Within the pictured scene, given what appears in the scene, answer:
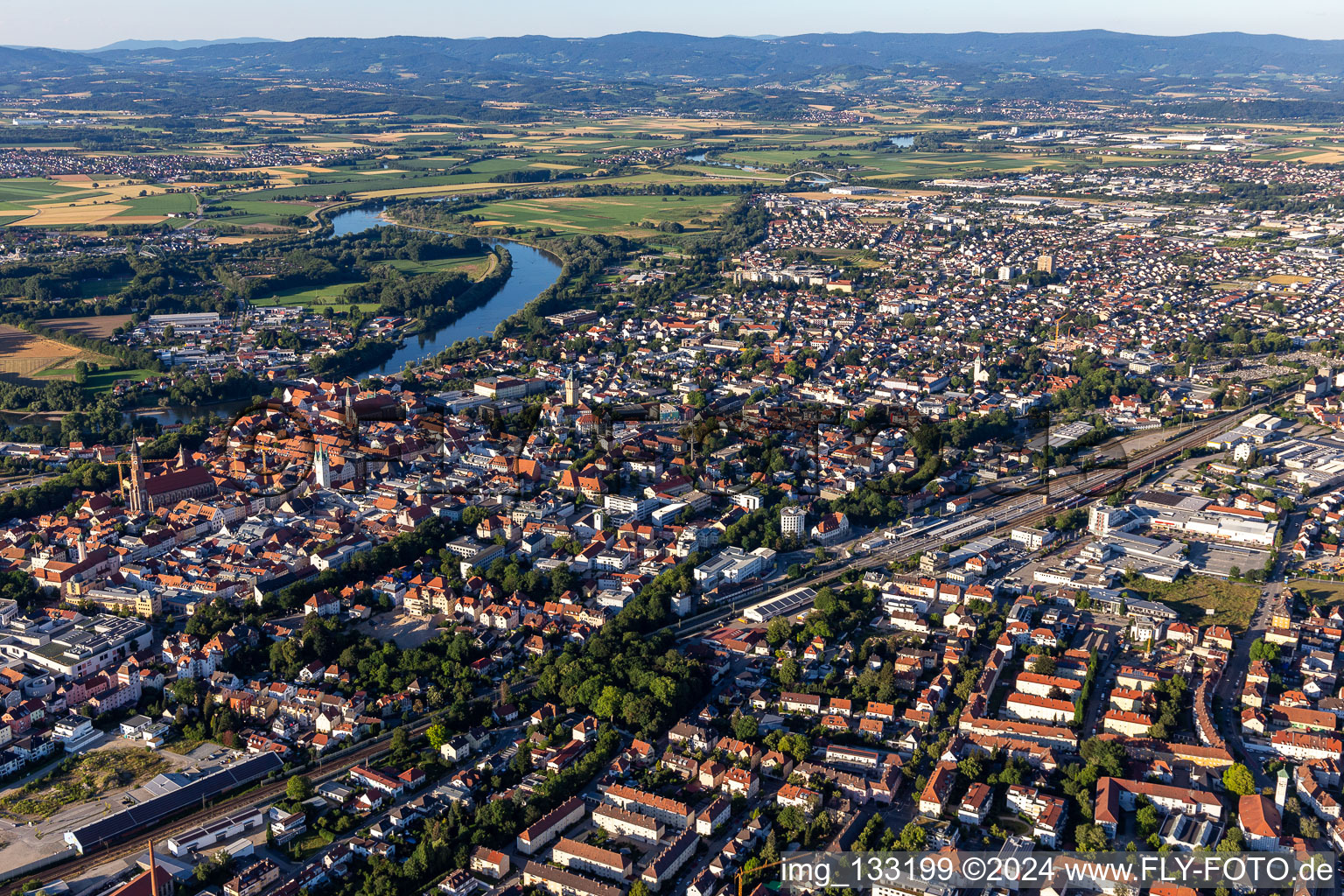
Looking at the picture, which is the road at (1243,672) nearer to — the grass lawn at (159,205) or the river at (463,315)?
the river at (463,315)

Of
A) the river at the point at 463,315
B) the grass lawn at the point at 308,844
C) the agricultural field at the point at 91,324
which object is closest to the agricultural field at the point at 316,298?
the river at the point at 463,315

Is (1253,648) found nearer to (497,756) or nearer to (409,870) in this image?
(497,756)

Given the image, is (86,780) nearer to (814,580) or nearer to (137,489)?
(137,489)

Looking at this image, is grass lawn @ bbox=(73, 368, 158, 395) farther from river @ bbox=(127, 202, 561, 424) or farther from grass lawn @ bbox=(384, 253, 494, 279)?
grass lawn @ bbox=(384, 253, 494, 279)

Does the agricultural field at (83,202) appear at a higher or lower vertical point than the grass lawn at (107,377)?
higher

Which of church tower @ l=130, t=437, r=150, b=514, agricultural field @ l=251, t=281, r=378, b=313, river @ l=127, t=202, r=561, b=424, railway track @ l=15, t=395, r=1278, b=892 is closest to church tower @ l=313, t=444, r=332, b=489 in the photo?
church tower @ l=130, t=437, r=150, b=514

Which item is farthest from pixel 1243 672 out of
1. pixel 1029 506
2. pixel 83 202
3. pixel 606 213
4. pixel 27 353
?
pixel 83 202

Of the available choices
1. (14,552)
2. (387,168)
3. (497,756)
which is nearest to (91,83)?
(387,168)
